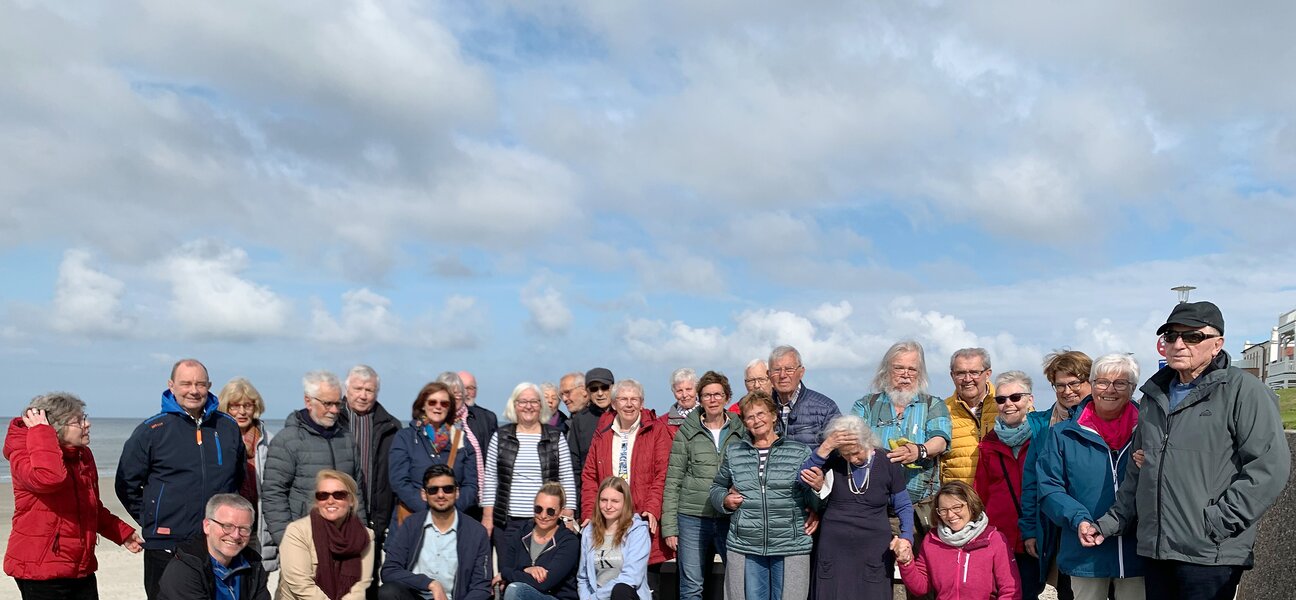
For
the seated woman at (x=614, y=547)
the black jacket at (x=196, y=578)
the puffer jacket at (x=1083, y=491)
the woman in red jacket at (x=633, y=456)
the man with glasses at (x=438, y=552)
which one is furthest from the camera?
the woman in red jacket at (x=633, y=456)

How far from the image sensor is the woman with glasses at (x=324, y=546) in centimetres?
561

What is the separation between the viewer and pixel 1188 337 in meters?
3.83

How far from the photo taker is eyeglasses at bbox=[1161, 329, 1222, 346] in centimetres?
380

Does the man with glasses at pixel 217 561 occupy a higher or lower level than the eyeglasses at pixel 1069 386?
lower

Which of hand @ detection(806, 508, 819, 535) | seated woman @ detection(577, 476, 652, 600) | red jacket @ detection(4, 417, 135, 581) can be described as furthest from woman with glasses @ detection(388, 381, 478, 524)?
hand @ detection(806, 508, 819, 535)

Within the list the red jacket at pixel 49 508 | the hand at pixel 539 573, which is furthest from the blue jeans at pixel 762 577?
the red jacket at pixel 49 508

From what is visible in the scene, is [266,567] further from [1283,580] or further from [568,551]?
[1283,580]

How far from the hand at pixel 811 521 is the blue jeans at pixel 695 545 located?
0.67m

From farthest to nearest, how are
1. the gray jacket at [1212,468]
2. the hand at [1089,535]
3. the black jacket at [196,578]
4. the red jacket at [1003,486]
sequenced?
the red jacket at [1003,486]
the black jacket at [196,578]
the hand at [1089,535]
the gray jacket at [1212,468]

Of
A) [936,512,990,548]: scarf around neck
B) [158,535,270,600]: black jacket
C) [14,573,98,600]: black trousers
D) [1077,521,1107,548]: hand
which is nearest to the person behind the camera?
[1077,521,1107,548]: hand

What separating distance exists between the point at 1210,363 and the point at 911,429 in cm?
192

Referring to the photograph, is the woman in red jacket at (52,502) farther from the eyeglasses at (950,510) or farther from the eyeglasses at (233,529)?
the eyeglasses at (950,510)

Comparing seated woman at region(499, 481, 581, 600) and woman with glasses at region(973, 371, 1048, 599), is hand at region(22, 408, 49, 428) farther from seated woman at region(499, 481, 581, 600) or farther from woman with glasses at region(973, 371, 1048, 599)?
woman with glasses at region(973, 371, 1048, 599)

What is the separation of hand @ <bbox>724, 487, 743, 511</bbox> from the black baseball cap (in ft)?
8.36
